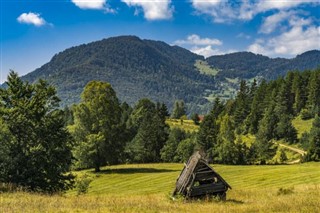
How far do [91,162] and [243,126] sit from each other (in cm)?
8747

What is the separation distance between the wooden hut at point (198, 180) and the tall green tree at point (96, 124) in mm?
38085

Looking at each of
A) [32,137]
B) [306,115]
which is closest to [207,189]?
[32,137]

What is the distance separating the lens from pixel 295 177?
139 ft

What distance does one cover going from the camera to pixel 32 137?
27672mm

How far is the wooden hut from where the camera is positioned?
825 inches

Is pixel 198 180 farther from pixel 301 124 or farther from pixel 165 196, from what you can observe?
pixel 301 124

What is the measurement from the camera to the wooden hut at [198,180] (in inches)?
825

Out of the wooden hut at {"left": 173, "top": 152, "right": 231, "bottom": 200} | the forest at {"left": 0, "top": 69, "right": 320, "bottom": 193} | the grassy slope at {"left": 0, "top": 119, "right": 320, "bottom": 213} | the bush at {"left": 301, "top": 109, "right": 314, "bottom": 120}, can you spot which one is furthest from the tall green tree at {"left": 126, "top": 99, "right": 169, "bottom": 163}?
the wooden hut at {"left": 173, "top": 152, "right": 231, "bottom": 200}

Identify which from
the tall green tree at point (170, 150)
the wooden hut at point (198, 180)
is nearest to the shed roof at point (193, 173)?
the wooden hut at point (198, 180)

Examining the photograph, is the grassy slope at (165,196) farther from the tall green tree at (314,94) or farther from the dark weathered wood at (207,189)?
the tall green tree at (314,94)

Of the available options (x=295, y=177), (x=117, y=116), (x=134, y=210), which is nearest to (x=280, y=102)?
(x=117, y=116)

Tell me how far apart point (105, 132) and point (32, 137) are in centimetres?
3235

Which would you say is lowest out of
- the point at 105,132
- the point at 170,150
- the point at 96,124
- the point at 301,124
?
the point at 170,150

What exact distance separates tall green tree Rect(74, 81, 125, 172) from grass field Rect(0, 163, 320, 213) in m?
3.22
